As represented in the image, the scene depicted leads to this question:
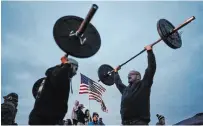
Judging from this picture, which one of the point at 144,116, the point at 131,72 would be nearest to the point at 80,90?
the point at 131,72

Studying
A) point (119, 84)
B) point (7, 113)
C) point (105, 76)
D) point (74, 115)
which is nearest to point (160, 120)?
point (74, 115)

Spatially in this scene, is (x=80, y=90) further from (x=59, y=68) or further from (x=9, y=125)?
(x=59, y=68)

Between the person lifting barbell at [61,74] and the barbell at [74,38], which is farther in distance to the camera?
the barbell at [74,38]

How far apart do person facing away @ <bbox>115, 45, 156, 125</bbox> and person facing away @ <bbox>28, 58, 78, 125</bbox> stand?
1569 millimetres

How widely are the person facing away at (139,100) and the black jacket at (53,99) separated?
1.59 meters

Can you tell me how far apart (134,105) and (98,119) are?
5242mm

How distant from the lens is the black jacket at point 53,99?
411 cm

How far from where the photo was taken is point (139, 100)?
17.7 ft

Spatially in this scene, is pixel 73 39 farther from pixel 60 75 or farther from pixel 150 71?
pixel 150 71

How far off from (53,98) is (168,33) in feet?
11.6

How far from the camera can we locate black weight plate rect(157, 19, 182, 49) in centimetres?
641

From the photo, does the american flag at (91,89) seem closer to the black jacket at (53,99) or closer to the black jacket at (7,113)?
the black jacket at (7,113)

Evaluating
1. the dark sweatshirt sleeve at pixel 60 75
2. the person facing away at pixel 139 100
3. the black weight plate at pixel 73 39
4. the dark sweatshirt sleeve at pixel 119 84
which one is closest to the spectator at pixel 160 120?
the dark sweatshirt sleeve at pixel 119 84

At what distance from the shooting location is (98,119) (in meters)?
10.4
